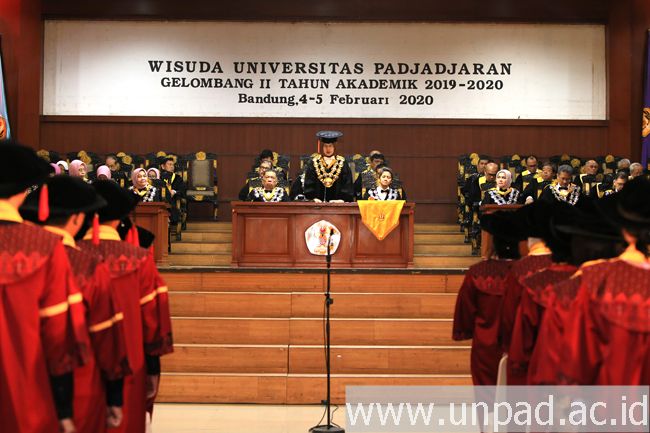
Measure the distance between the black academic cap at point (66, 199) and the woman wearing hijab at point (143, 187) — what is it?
8866 millimetres

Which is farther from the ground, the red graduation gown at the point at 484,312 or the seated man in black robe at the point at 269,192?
the seated man in black robe at the point at 269,192

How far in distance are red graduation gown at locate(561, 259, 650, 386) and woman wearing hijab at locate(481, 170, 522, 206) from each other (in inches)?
370

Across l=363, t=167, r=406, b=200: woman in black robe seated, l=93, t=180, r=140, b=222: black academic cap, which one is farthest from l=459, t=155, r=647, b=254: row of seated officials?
l=93, t=180, r=140, b=222: black academic cap

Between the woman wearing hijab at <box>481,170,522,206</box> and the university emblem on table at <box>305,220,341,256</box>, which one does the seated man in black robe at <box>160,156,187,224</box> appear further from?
the woman wearing hijab at <box>481,170,522,206</box>

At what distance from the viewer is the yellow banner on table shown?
11102mm

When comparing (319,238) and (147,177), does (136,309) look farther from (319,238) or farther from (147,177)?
(147,177)

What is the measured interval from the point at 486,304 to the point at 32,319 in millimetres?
3032

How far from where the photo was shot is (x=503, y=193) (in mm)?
13117

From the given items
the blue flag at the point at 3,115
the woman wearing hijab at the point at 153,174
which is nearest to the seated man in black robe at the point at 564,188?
the woman wearing hijab at the point at 153,174

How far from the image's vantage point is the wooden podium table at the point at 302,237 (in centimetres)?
1116

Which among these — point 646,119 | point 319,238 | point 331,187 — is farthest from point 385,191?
point 646,119

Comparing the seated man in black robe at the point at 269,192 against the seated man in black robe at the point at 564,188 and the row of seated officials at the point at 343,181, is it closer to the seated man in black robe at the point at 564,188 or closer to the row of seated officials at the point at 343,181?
the row of seated officials at the point at 343,181

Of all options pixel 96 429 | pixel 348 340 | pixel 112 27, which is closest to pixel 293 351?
pixel 348 340

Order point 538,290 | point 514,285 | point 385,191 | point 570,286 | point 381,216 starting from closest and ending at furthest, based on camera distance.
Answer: point 570,286, point 538,290, point 514,285, point 381,216, point 385,191
